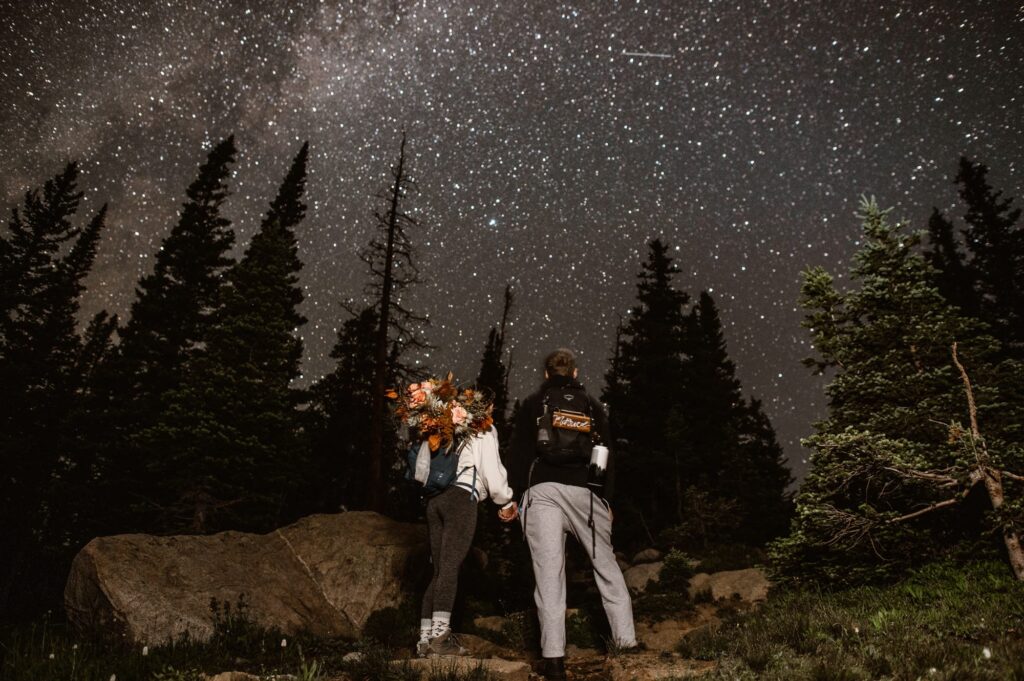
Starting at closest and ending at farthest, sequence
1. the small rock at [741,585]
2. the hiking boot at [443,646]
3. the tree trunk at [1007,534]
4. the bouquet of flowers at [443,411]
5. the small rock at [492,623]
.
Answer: the hiking boot at [443,646] → the bouquet of flowers at [443,411] → the tree trunk at [1007,534] → the small rock at [492,623] → the small rock at [741,585]

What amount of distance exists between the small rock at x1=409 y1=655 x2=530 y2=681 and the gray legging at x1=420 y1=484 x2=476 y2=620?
2.35 ft

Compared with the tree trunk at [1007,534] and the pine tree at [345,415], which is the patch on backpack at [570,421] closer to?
the tree trunk at [1007,534]

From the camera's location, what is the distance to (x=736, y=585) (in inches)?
595

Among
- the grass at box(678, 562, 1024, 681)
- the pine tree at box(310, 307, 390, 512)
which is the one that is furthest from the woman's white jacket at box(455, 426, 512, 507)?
the pine tree at box(310, 307, 390, 512)

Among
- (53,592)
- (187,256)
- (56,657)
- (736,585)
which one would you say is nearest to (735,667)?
(56,657)

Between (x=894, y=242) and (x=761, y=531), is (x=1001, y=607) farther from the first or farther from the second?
(x=761, y=531)

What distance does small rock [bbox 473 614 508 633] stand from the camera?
9435mm

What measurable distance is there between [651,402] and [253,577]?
91.4ft

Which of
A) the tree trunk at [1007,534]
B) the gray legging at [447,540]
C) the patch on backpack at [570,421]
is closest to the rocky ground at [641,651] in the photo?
the gray legging at [447,540]

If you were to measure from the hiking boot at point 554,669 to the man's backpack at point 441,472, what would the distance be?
1810 millimetres

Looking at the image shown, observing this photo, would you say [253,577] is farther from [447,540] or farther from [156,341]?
[156,341]

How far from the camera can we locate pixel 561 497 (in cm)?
495

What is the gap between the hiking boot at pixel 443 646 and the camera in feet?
16.0

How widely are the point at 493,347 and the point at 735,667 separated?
144 ft
